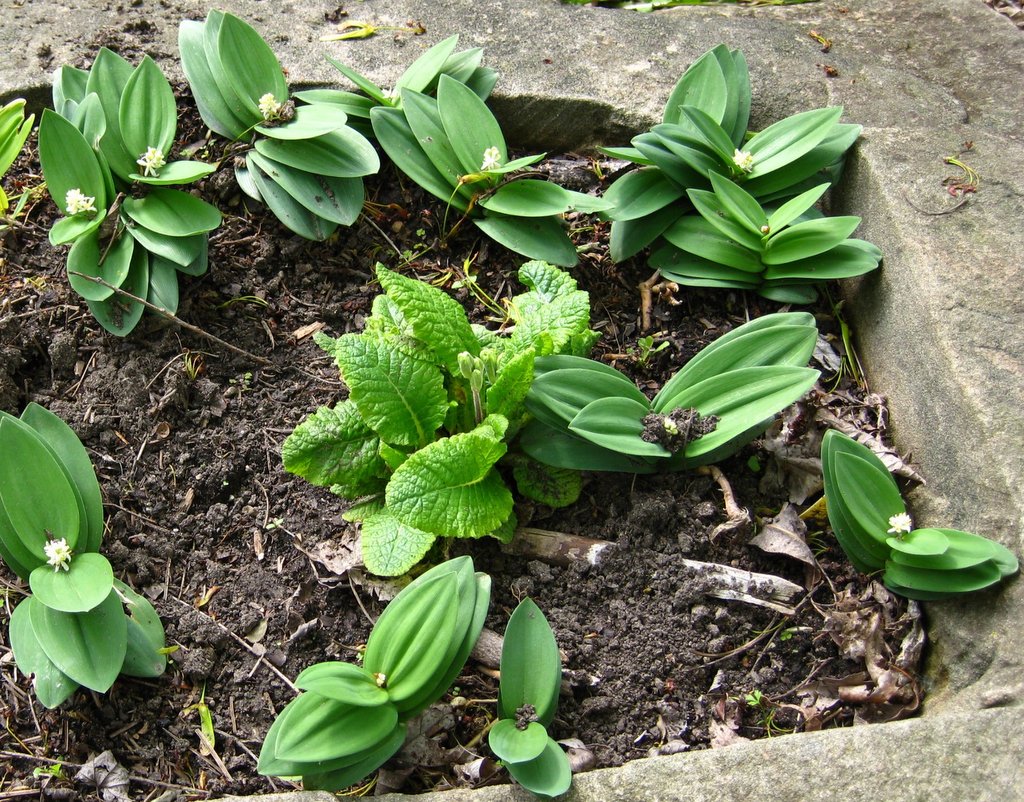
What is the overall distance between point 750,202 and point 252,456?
1.74 m

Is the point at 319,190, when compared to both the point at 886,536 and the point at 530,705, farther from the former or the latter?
the point at 886,536

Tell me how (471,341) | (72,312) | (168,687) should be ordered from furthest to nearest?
(72,312), (471,341), (168,687)

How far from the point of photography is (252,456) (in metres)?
2.61

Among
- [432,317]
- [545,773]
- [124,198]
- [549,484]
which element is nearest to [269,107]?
[124,198]

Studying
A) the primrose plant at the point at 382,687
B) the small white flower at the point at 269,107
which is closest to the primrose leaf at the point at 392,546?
the primrose plant at the point at 382,687

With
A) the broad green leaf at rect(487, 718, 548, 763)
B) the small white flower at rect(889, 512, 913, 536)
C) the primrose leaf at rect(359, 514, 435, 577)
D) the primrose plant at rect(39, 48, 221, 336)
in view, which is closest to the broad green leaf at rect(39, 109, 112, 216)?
the primrose plant at rect(39, 48, 221, 336)

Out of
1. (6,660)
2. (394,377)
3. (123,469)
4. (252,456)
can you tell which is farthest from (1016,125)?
(6,660)

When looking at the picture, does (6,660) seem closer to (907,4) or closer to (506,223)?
(506,223)

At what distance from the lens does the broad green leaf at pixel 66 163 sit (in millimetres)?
2686

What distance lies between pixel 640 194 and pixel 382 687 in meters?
1.79

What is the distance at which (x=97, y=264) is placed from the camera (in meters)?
2.70

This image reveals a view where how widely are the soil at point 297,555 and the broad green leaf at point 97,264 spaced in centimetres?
18

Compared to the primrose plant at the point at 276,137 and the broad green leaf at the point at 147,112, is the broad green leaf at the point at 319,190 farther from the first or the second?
the broad green leaf at the point at 147,112

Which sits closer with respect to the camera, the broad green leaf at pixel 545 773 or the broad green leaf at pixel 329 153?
the broad green leaf at pixel 545 773
